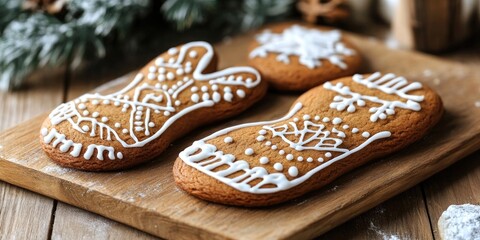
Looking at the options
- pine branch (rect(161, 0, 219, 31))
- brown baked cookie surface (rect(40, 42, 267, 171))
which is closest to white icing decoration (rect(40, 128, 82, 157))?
brown baked cookie surface (rect(40, 42, 267, 171))

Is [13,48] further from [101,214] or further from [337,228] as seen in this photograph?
[337,228]

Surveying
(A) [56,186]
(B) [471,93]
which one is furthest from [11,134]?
(B) [471,93]

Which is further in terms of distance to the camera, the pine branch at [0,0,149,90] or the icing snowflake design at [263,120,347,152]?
the pine branch at [0,0,149,90]

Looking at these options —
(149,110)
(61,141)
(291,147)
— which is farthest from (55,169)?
(291,147)

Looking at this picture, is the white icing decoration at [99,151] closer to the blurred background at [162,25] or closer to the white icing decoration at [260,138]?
the white icing decoration at [260,138]

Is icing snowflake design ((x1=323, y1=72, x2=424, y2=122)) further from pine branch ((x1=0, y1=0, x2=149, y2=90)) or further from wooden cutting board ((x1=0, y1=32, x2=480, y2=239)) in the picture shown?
pine branch ((x1=0, y1=0, x2=149, y2=90))

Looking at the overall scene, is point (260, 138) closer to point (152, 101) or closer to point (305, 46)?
point (152, 101)
